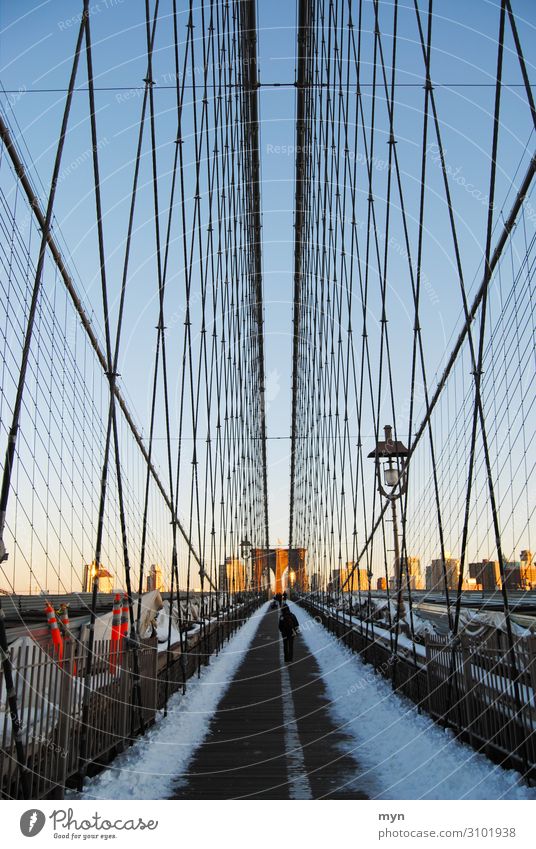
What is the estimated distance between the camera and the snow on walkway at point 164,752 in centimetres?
342

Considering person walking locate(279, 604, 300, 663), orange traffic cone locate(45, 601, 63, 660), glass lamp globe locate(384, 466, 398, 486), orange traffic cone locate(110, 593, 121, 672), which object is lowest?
person walking locate(279, 604, 300, 663)

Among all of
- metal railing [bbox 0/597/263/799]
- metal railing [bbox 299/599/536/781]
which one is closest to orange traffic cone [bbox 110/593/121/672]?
metal railing [bbox 0/597/263/799]

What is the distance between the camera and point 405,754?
4.10m

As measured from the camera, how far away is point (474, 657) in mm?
4152

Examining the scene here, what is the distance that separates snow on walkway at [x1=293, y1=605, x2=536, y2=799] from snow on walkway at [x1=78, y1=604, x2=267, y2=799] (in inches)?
38.2

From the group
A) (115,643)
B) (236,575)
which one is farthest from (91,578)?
(236,575)

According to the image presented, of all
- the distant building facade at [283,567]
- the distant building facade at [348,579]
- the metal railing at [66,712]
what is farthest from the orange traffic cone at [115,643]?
the distant building facade at [283,567]

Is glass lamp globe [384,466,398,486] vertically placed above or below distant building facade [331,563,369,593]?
above

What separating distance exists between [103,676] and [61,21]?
4.33 metres

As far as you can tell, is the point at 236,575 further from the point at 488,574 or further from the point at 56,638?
the point at 56,638

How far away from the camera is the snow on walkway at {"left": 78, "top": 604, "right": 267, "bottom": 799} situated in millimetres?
3422

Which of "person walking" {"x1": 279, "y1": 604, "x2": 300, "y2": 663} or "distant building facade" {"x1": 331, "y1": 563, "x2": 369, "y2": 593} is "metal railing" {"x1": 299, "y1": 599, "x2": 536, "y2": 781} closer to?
"person walking" {"x1": 279, "y1": 604, "x2": 300, "y2": 663}

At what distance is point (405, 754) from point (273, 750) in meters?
0.79
